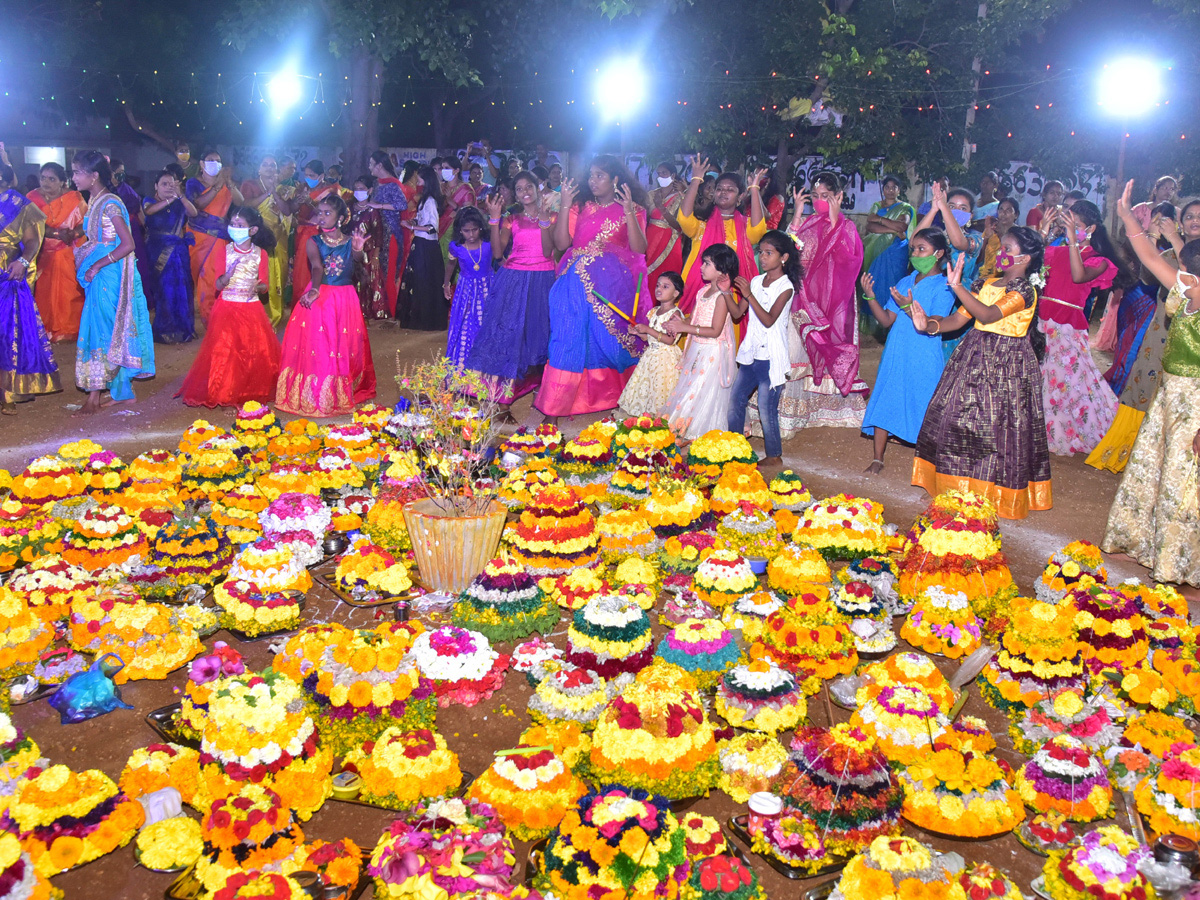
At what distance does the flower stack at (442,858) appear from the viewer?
307cm

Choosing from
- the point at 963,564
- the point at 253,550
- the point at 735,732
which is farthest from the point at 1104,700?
the point at 253,550

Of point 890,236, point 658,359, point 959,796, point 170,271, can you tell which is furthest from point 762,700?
point 170,271

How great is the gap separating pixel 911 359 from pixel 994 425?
51.9 inches

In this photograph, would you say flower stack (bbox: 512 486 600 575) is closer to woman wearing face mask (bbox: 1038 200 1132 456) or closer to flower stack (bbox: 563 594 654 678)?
flower stack (bbox: 563 594 654 678)

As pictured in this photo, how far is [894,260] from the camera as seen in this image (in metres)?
11.5

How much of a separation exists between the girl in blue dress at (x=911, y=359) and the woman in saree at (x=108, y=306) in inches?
255

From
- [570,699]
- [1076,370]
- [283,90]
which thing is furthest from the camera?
[283,90]

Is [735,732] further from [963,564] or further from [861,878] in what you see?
[963,564]

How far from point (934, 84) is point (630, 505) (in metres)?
14.6

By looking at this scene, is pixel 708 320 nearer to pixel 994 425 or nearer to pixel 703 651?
pixel 994 425

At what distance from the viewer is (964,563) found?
17.5ft

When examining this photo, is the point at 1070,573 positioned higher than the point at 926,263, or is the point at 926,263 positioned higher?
the point at 926,263

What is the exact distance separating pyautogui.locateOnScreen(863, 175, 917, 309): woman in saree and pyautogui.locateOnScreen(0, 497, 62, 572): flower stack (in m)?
8.70

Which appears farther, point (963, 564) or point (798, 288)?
point (798, 288)
